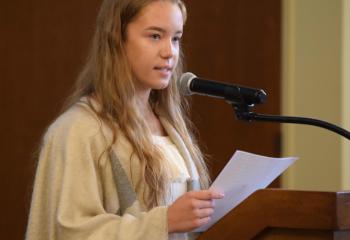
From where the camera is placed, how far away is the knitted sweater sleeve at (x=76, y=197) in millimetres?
1488

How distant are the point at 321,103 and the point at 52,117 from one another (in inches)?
44.2

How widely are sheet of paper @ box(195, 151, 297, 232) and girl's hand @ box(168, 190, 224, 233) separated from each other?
28mm

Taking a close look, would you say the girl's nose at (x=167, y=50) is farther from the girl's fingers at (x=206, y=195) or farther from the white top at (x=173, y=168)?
the girl's fingers at (x=206, y=195)

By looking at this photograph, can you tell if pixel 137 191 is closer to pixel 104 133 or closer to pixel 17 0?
pixel 104 133

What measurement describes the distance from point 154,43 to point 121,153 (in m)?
0.25

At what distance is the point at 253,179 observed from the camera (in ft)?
4.74

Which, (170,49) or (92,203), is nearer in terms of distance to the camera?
(92,203)

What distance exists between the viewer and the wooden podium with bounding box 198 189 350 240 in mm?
1258

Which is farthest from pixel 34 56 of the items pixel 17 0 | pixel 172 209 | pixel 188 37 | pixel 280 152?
pixel 172 209

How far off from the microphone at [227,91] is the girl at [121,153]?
0.60ft

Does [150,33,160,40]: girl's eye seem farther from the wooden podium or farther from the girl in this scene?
the wooden podium

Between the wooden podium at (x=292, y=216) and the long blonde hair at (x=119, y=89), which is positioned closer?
the wooden podium at (x=292, y=216)

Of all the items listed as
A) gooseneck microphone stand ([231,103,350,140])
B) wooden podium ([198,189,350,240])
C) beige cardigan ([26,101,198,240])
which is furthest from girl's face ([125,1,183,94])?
wooden podium ([198,189,350,240])

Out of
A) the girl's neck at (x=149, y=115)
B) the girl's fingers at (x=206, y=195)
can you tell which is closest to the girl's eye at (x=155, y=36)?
the girl's neck at (x=149, y=115)
